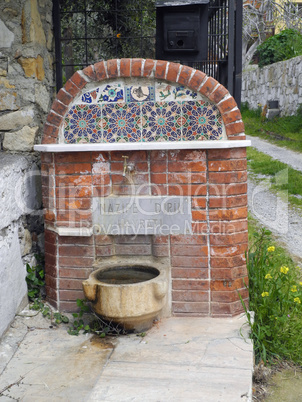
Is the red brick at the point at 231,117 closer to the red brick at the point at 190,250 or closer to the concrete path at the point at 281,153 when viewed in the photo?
the red brick at the point at 190,250

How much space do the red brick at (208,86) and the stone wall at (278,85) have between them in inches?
344

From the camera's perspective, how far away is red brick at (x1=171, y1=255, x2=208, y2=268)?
331 centimetres

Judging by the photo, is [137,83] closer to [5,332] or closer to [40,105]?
[40,105]

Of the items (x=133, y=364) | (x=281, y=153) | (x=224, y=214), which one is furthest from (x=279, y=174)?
(x=133, y=364)

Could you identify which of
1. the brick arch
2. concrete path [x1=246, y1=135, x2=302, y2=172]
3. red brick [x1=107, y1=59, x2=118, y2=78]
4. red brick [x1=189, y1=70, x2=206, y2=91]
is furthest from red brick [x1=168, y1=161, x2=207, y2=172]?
concrete path [x1=246, y1=135, x2=302, y2=172]

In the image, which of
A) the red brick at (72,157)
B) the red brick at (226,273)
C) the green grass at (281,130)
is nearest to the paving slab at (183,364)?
the red brick at (226,273)

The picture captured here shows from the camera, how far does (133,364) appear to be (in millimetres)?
2775

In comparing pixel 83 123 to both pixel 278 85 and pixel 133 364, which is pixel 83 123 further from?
pixel 278 85

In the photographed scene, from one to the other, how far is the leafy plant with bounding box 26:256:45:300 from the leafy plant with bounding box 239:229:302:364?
147 cm

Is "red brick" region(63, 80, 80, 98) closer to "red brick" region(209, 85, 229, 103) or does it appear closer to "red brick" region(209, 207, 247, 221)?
"red brick" region(209, 85, 229, 103)

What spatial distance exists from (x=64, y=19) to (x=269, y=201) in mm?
3444

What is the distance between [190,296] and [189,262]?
0.23m

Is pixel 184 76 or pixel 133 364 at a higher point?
pixel 184 76

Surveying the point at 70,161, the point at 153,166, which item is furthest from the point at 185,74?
the point at 70,161
